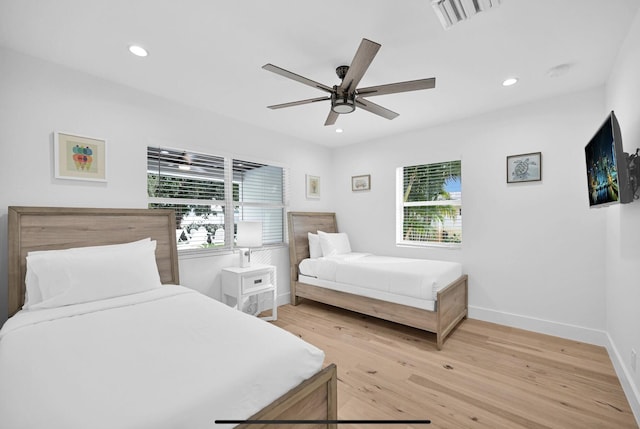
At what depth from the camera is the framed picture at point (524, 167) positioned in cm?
312

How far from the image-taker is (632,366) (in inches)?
75.1

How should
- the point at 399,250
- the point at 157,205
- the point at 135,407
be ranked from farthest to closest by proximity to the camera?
the point at 399,250 → the point at 157,205 → the point at 135,407

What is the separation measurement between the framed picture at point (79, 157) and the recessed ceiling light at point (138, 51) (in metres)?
0.89

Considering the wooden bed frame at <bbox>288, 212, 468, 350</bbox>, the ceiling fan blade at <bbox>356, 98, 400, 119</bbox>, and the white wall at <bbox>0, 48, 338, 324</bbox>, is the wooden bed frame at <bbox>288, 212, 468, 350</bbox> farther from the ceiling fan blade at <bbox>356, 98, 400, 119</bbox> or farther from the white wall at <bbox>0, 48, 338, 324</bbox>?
the ceiling fan blade at <bbox>356, 98, 400, 119</bbox>

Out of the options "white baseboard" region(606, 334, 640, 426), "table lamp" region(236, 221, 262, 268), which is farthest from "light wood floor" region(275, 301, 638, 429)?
"table lamp" region(236, 221, 262, 268)

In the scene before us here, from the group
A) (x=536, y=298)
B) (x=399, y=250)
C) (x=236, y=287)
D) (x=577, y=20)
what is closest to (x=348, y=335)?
(x=236, y=287)

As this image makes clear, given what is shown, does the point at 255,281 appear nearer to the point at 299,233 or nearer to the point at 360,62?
→ the point at 299,233

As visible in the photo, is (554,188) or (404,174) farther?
(404,174)

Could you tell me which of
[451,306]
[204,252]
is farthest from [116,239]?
[451,306]

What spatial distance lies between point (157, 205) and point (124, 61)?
4.40 ft

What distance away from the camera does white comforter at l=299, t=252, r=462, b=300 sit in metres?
2.88

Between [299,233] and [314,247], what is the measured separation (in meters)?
0.30

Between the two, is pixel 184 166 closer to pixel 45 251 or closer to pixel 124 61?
pixel 124 61

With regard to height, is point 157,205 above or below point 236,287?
above
